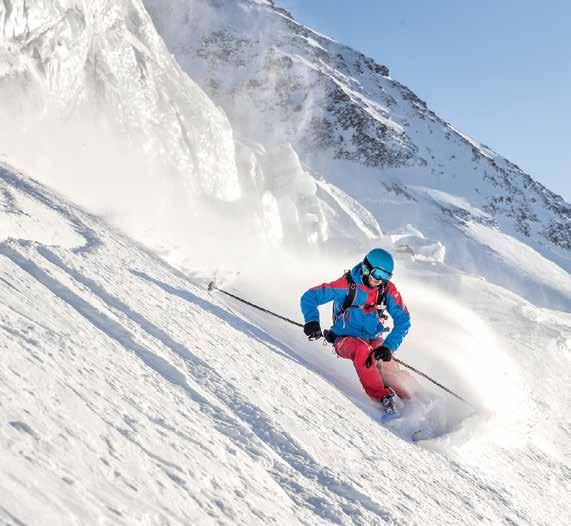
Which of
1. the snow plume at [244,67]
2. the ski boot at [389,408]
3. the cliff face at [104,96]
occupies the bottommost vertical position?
the ski boot at [389,408]

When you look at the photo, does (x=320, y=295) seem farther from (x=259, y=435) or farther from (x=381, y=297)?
(x=259, y=435)

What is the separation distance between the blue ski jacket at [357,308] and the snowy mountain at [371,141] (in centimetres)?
4170

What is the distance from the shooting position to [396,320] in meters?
5.91

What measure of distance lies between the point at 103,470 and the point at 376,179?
57790 mm

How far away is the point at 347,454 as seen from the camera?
10.8 feet

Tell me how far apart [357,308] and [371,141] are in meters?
58.1

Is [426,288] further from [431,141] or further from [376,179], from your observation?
[431,141]

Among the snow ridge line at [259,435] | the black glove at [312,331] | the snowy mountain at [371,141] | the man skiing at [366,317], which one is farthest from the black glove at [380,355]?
the snowy mountain at [371,141]

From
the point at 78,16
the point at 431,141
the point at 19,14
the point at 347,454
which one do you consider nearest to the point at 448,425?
the point at 347,454

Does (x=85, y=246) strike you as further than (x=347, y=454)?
Yes

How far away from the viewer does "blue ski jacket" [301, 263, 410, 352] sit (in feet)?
19.4

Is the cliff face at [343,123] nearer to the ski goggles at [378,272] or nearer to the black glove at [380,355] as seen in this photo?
the ski goggles at [378,272]

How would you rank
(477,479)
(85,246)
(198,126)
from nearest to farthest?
(477,479) < (85,246) < (198,126)

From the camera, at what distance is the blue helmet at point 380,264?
554cm
